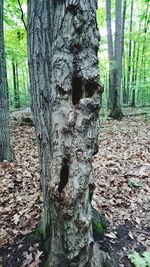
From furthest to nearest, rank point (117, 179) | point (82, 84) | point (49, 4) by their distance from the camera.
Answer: point (117, 179)
point (49, 4)
point (82, 84)

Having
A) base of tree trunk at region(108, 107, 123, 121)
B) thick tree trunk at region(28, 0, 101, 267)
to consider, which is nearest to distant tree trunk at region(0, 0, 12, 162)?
thick tree trunk at region(28, 0, 101, 267)

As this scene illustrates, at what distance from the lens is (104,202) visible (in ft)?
12.5

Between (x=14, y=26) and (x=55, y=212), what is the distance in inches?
427

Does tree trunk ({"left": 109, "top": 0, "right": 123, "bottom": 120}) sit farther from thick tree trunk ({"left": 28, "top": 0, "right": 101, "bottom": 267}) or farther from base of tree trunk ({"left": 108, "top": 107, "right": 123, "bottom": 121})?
thick tree trunk ({"left": 28, "top": 0, "right": 101, "bottom": 267})

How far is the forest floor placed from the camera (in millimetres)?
2896

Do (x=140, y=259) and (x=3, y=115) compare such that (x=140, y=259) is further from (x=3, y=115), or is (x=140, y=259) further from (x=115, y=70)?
(x=115, y=70)

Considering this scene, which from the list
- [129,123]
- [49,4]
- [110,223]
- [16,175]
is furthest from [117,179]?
[129,123]

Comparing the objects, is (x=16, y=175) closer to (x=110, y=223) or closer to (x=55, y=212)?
(x=110, y=223)

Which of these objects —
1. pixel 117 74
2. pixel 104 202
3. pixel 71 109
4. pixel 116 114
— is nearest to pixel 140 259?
pixel 104 202

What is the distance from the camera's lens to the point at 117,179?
4.56 m

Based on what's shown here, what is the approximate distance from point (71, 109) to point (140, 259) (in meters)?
2.00

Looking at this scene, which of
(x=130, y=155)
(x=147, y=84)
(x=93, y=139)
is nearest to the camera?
(x=93, y=139)

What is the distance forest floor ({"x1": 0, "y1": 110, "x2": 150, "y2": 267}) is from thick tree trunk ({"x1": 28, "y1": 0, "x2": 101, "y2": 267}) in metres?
0.81

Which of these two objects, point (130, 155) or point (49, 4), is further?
point (130, 155)
